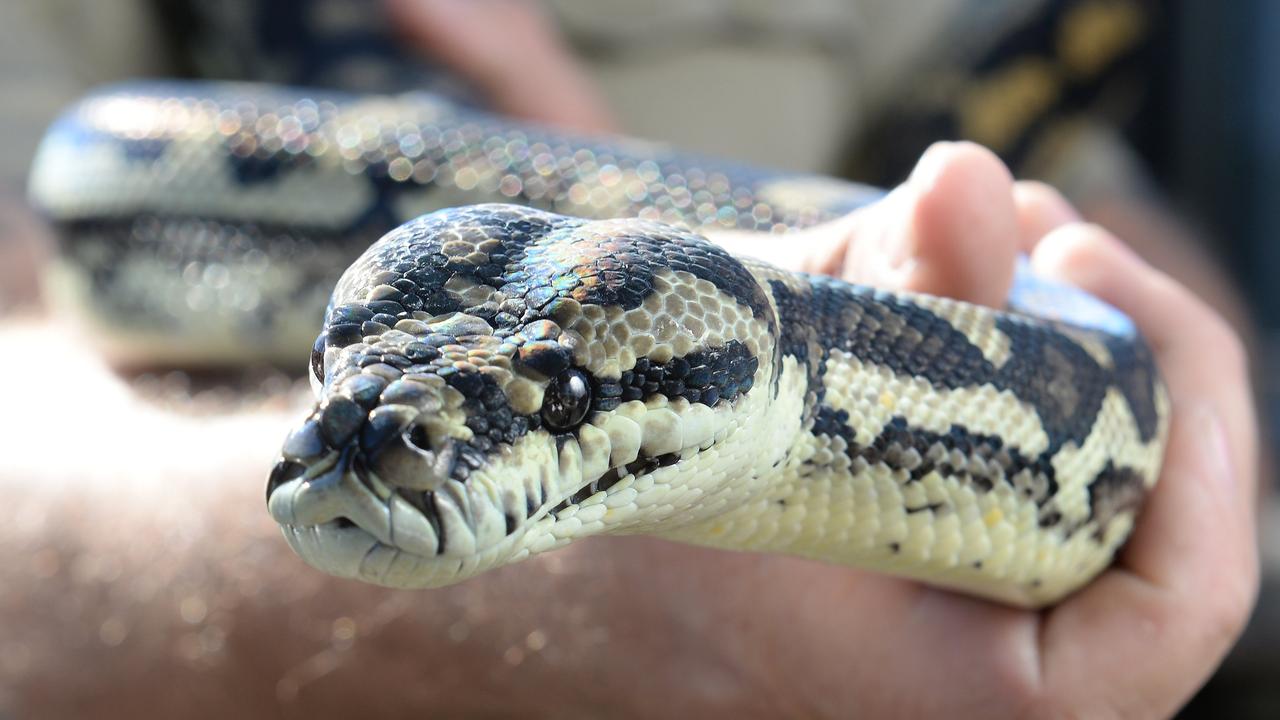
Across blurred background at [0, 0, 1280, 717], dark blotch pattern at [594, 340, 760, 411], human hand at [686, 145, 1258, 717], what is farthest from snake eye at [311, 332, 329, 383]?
blurred background at [0, 0, 1280, 717]

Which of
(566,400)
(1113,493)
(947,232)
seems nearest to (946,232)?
(947,232)

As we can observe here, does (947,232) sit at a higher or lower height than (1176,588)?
higher

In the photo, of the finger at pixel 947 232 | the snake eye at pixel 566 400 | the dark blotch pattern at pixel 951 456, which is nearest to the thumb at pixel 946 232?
the finger at pixel 947 232

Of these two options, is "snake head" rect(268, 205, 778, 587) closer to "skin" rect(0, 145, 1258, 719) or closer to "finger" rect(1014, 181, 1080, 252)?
"skin" rect(0, 145, 1258, 719)

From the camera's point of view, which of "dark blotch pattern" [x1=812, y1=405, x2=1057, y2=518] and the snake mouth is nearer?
the snake mouth

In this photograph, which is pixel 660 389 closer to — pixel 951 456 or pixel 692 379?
pixel 692 379

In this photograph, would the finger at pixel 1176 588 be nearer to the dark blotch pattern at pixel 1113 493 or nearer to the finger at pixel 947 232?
the dark blotch pattern at pixel 1113 493
